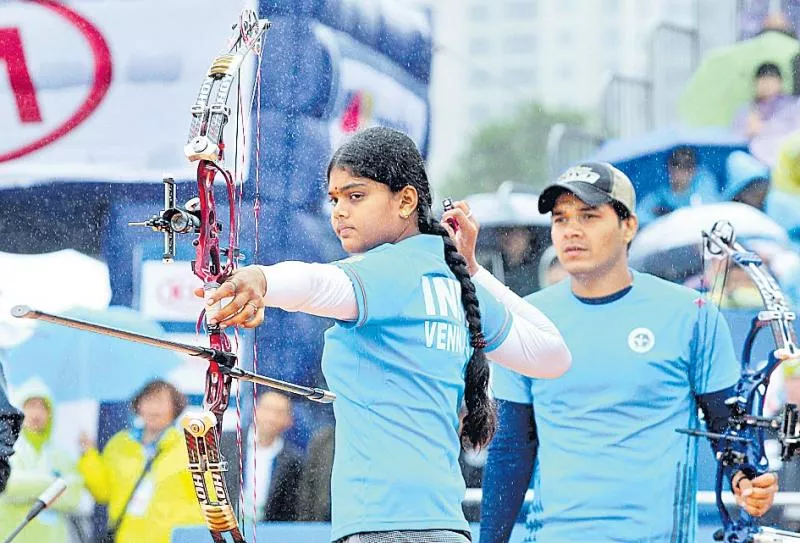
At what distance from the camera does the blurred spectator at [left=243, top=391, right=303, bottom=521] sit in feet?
16.2

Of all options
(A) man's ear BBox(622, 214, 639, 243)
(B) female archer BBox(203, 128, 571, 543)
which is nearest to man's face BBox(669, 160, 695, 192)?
(A) man's ear BBox(622, 214, 639, 243)

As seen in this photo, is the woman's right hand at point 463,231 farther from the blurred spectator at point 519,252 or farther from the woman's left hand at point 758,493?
the blurred spectator at point 519,252

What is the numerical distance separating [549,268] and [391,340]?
249 centimetres

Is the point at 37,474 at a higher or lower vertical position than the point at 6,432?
lower

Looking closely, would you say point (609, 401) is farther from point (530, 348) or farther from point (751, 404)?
point (530, 348)

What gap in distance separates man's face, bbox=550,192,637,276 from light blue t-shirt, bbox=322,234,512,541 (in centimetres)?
147

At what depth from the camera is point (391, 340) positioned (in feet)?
8.84

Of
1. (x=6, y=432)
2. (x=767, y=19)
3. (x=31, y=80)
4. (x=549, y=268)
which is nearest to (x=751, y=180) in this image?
(x=767, y=19)

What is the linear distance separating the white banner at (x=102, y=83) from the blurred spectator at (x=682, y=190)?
1.69 meters

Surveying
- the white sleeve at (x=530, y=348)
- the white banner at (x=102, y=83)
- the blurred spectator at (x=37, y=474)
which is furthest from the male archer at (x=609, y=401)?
the blurred spectator at (x=37, y=474)

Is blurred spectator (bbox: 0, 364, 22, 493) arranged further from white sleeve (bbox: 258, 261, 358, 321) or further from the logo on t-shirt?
the logo on t-shirt

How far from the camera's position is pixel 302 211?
491cm

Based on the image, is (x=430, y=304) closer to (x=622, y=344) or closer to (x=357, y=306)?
(x=357, y=306)

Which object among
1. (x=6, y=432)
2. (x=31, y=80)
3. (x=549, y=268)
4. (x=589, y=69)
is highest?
(x=589, y=69)
